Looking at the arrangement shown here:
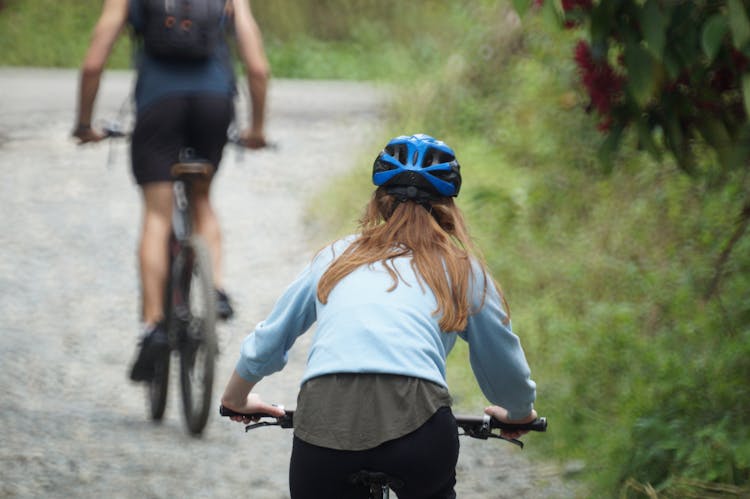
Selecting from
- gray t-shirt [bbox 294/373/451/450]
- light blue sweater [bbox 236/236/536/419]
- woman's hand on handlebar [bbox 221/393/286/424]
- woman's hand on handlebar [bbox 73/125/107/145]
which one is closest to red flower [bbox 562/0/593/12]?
light blue sweater [bbox 236/236/536/419]

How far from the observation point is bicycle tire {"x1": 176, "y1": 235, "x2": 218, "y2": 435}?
5344 mm

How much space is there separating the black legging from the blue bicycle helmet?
1.70 feet

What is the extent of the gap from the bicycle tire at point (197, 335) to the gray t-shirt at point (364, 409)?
2670 mm

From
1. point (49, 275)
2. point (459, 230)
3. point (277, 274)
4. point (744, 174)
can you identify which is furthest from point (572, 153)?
point (459, 230)

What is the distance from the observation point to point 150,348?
18.1ft

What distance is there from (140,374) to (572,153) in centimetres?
370

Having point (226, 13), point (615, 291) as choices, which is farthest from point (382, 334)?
point (615, 291)

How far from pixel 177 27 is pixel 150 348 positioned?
140 cm

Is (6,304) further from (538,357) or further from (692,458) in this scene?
(692,458)

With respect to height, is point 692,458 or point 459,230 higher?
point 459,230

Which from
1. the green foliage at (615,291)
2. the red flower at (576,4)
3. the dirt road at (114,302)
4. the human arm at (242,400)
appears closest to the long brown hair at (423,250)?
the human arm at (242,400)

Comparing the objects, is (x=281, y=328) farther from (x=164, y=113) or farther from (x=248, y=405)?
(x=164, y=113)

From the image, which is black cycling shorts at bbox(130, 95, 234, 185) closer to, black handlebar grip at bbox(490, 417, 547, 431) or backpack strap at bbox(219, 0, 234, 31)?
backpack strap at bbox(219, 0, 234, 31)

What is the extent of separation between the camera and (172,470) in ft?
A: 16.8
